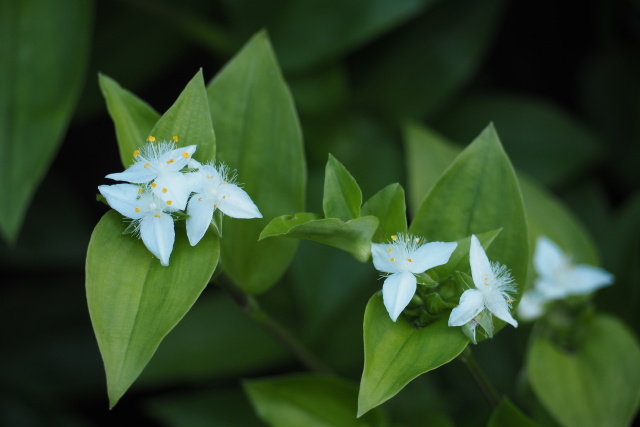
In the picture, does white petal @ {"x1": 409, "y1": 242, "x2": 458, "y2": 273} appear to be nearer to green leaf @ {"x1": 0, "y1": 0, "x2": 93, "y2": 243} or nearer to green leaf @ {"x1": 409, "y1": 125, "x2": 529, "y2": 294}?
green leaf @ {"x1": 409, "y1": 125, "x2": 529, "y2": 294}

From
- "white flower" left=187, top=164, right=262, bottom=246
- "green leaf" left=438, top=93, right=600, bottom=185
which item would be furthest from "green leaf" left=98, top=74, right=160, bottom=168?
"green leaf" left=438, top=93, right=600, bottom=185

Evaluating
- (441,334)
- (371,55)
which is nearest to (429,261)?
(441,334)

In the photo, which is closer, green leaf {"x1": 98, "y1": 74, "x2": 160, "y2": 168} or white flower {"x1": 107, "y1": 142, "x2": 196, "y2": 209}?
white flower {"x1": 107, "y1": 142, "x2": 196, "y2": 209}

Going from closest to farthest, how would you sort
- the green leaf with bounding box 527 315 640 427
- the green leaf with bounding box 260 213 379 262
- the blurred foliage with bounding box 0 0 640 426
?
1. the green leaf with bounding box 260 213 379 262
2. the green leaf with bounding box 527 315 640 427
3. the blurred foliage with bounding box 0 0 640 426

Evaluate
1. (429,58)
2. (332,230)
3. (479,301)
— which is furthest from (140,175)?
(429,58)

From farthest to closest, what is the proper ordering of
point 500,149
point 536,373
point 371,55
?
point 371,55, point 536,373, point 500,149

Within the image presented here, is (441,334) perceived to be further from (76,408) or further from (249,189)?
(76,408)
